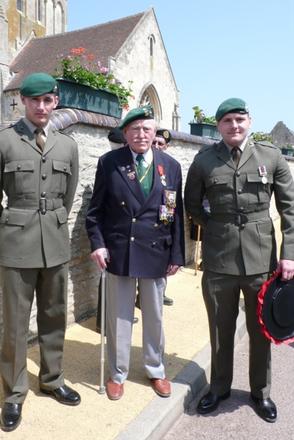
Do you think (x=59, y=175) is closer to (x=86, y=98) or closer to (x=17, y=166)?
(x=17, y=166)

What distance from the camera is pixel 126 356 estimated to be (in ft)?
10.8

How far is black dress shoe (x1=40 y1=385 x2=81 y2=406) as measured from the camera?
10.2 ft

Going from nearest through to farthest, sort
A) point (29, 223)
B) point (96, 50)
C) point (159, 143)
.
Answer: point (29, 223) < point (159, 143) < point (96, 50)

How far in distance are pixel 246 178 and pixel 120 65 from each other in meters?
23.3

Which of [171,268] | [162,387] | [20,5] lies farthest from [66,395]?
[20,5]

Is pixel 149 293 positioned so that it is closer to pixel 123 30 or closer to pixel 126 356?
pixel 126 356

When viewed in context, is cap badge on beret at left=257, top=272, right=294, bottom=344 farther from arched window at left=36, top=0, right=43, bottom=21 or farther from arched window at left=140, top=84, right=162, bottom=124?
arched window at left=36, top=0, right=43, bottom=21

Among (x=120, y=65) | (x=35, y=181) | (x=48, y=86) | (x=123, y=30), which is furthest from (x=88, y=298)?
(x=123, y=30)

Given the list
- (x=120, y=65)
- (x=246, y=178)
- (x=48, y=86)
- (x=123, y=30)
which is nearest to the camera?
(x=48, y=86)

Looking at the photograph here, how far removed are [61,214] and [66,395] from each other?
53.6 inches

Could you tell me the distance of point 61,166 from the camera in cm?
294

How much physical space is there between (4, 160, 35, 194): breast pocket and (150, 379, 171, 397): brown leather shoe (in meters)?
1.81

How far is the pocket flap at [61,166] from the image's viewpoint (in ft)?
9.50

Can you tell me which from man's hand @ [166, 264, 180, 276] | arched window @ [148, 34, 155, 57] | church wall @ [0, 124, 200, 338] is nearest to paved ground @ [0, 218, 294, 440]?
church wall @ [0, 124, 200, 338]
